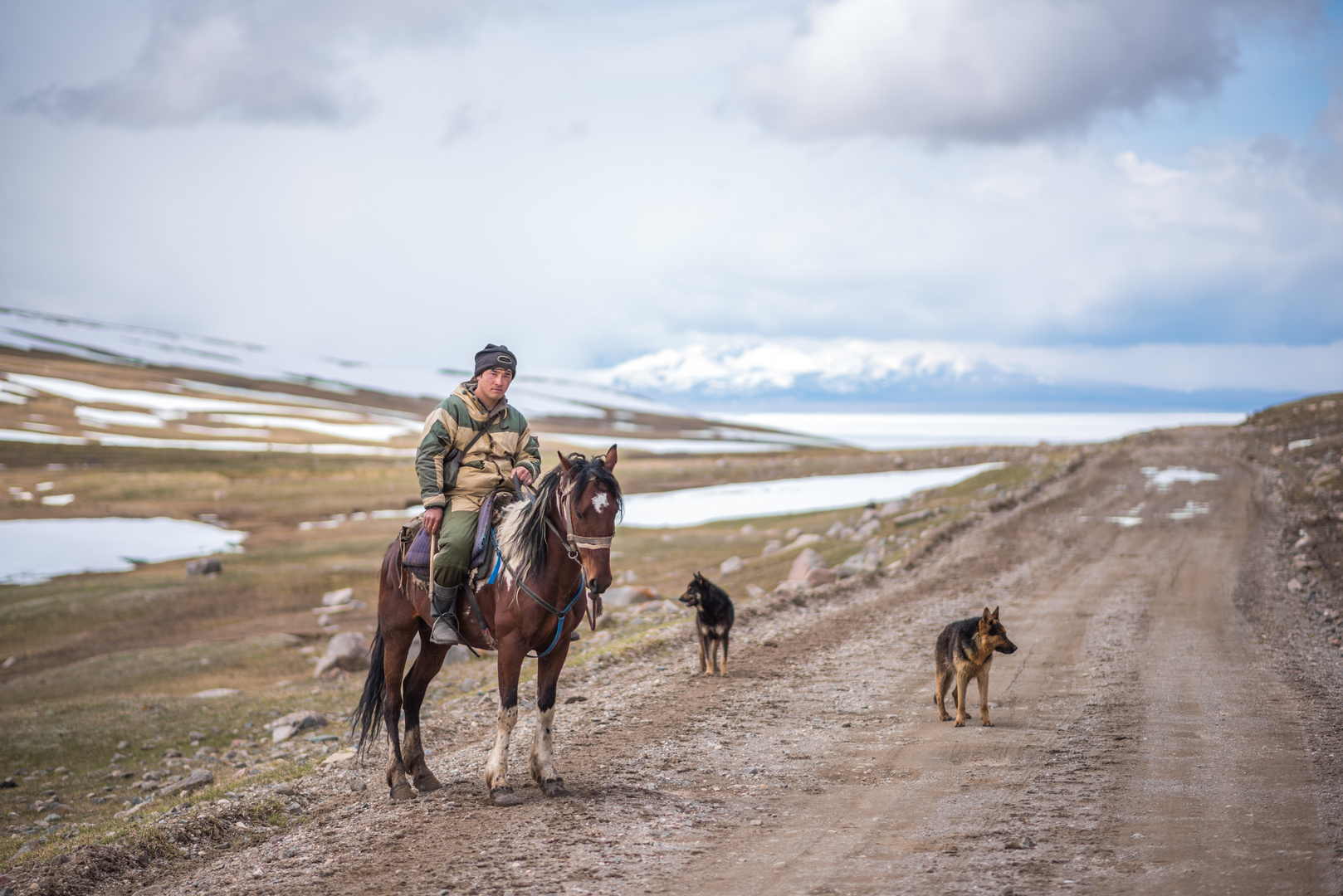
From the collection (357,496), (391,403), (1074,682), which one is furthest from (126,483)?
(391,403)

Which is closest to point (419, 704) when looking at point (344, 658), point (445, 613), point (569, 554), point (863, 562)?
point (445, 613)

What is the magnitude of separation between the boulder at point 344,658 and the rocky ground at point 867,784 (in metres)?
7.78

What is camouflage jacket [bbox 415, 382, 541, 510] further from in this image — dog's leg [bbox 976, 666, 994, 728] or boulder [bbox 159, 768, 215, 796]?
boulder [bbox 159, 768, 215, 796]

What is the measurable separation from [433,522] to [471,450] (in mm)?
765

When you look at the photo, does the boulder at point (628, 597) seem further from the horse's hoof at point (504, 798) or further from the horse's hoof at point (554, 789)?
the horse's hoof at point (504, 798)

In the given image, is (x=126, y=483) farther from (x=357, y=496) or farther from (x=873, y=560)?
(x=873, y=560)

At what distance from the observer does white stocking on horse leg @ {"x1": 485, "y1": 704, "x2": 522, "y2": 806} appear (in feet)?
25.9

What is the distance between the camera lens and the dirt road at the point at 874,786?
20.8 feet

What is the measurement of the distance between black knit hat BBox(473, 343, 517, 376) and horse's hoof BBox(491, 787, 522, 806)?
12.4 feet

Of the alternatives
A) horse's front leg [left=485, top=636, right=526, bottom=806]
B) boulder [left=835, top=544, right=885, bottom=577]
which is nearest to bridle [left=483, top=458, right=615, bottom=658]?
horse's front leg [left=485, top=636, right=526, bottom=806]

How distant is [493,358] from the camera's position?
26.9ft

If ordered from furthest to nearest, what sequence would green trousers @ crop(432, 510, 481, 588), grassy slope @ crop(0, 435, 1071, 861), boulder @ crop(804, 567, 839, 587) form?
boulder @ crop(804, 567, 839, 587), grassy slope @ crop(0, 435, 1071, 861), green trousers @ crop(432, 510, 481, 588)

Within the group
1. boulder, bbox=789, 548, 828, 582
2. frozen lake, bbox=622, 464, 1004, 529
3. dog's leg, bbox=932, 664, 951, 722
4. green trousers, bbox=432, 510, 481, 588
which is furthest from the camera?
frozen lake, bbox=622, 464, 1004, 529

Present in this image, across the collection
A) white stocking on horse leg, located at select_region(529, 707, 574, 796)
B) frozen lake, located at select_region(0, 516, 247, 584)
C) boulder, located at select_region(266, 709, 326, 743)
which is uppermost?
white stocking on horse leg, located at select_region(529, 707, 574, 796)
